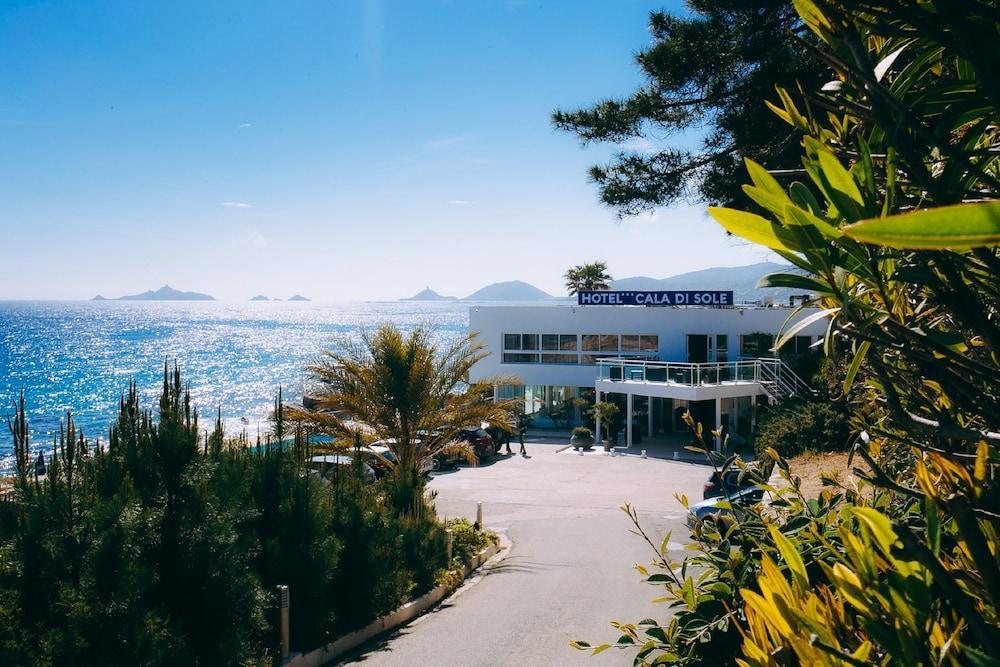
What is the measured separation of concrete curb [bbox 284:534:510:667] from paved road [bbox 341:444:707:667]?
228mm

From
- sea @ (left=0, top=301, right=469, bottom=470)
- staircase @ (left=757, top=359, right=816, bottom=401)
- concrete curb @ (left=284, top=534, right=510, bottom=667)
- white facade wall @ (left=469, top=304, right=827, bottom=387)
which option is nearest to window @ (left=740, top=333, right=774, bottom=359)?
white facade wall @ (left=469, top=304, right=827, bottom=387)

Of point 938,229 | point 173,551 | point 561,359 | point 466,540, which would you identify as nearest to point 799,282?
point 938,229

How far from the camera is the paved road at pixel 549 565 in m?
9.80

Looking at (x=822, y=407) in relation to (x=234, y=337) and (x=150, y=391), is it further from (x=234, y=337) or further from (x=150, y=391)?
(x=234, y=337)

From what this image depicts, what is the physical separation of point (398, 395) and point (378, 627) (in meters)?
6.08

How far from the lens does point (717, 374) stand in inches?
1084

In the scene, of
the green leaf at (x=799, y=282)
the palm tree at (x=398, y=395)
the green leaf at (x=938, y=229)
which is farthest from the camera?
the palm tree at (x=398, y=395)

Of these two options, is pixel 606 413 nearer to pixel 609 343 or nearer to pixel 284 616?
pixel 609 343

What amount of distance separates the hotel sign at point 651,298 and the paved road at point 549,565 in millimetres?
9617

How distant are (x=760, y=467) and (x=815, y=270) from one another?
215 cm

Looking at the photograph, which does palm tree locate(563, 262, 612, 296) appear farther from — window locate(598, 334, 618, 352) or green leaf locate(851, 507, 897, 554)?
green leaf locate(851, 507, 897, 554)

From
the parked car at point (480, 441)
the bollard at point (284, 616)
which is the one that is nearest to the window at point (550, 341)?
the parked car at point (480, 441)

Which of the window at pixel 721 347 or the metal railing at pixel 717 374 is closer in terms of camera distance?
the metal railing at pixel 717 374

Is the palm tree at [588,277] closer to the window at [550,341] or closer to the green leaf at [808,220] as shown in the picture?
the window at [550,341]
